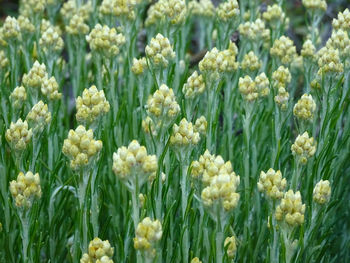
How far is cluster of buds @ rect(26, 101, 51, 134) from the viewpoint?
229 centimetres

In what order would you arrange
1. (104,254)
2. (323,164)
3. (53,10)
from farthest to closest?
(53,10) → (323,164) → (104,254)

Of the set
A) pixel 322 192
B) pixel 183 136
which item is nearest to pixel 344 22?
pixel 322 192

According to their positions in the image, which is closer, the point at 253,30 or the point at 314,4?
the point at 253,30

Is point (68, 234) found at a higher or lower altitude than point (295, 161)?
lower

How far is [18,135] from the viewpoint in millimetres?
2184

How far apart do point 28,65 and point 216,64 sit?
1.23 metres

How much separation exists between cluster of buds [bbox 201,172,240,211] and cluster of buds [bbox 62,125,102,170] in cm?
41

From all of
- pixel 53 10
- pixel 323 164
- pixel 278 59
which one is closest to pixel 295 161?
pixel 323 164

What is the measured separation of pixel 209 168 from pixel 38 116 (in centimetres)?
81

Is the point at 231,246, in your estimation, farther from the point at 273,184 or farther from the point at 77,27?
the point at 77,27

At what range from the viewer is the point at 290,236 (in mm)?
2023

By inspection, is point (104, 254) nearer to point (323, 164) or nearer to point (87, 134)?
point (87, 134)

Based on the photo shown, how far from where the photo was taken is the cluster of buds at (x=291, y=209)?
1.95 m

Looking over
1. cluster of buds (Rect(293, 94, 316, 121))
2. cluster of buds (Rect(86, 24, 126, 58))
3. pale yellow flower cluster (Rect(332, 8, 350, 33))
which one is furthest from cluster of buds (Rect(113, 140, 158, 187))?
pale yellow flower cluster (Rect(332, 8, 350, 33))
